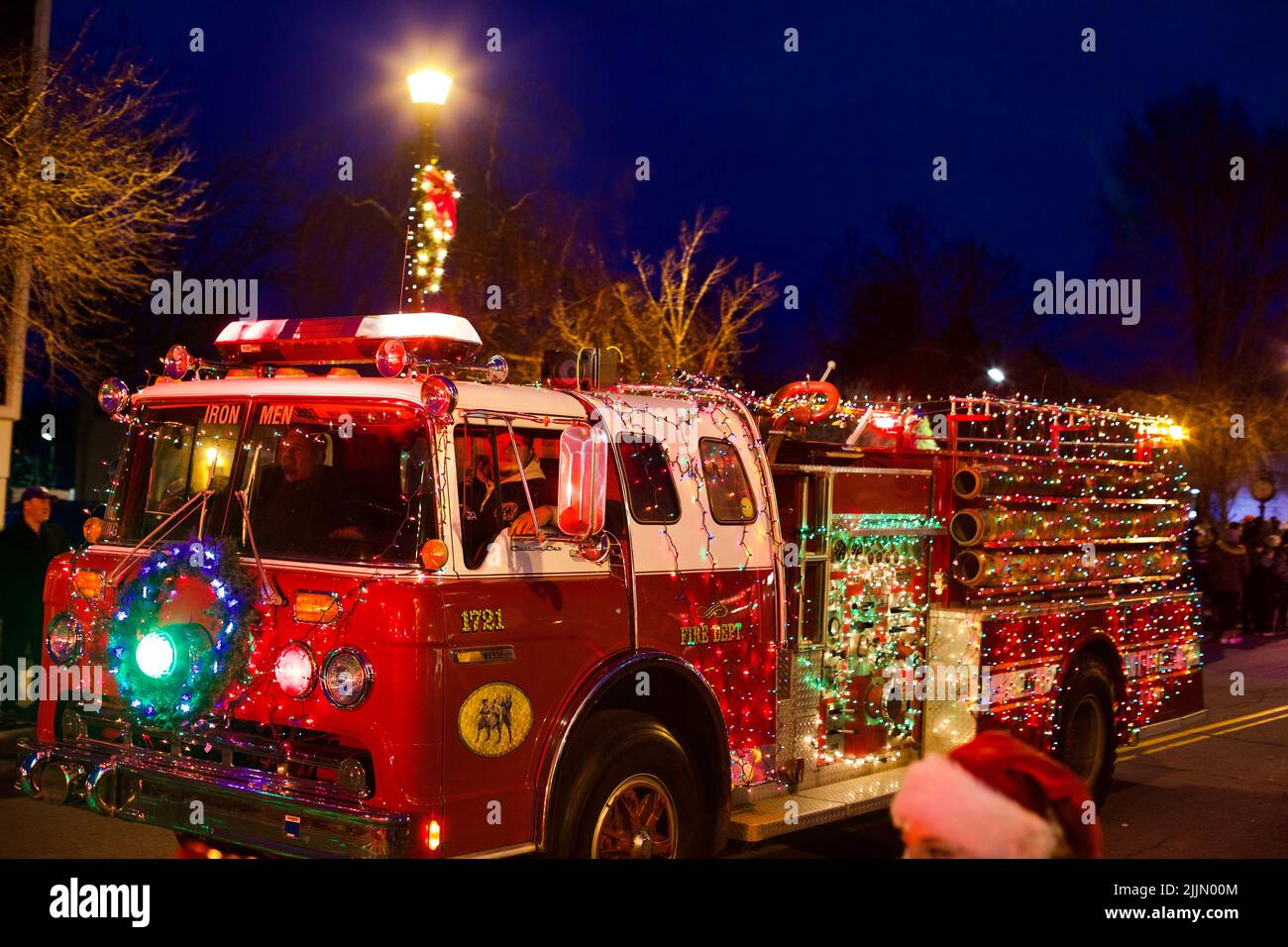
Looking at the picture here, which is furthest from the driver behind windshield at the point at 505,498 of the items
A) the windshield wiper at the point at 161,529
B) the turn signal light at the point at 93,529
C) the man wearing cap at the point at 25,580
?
the man wearing cap at the point at 25,580

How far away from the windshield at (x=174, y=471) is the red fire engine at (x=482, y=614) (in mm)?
16

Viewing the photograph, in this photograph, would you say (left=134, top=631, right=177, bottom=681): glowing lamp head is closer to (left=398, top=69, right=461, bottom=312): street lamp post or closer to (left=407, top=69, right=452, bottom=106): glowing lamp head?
(left=398, top=69, right=461, bottom=312): street lamp post

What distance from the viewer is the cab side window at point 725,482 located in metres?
6.71

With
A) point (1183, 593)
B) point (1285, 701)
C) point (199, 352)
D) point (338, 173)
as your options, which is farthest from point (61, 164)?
point (199, 352)

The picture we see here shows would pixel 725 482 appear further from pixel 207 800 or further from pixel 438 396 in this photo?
pixel 207 800

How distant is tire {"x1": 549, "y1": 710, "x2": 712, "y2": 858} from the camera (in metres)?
5.47

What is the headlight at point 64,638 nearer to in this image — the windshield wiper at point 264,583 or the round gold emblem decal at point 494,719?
the windshield wiper at point 264,583

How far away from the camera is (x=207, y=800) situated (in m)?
5.15

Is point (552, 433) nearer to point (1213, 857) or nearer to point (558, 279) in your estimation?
point (1213, 857)

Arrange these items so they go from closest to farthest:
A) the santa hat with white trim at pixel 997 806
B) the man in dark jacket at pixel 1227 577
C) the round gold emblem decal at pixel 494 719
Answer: the santa hat with white trim at pixel 997 806 → the round gold emblem decal at pixel 494 719 → the man in dark jacket at pixel 1227 577

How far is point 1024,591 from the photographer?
8594mm

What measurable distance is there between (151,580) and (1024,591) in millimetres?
Result: 5542

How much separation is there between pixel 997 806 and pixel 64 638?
181 inches

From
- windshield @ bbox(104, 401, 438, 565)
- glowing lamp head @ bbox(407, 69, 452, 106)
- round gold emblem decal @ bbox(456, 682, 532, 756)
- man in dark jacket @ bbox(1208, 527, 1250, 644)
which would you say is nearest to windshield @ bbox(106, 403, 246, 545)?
windshield @ bbox(104, 401, 438, 565)
